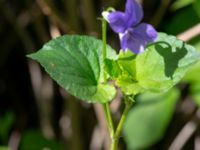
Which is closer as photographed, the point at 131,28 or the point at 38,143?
the point at 131,28

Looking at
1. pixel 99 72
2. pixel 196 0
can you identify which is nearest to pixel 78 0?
Answer: pixel 196 0

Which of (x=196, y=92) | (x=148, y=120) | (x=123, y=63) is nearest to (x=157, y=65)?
(x=123, y=63)

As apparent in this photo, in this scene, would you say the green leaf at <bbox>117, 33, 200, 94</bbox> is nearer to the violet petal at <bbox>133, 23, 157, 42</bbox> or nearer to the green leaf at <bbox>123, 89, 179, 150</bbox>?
the violet petal at <bbox>133, 23, 157, 42</bbox>

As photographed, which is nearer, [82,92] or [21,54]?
[82,92]

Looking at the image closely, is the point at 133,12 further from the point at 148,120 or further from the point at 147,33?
the point at 148,120

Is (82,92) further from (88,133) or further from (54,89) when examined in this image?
(54,89)

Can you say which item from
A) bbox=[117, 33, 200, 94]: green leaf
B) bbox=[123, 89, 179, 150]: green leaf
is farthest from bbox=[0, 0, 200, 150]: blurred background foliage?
bbox=[117, 33, 200, 94]: green leaf

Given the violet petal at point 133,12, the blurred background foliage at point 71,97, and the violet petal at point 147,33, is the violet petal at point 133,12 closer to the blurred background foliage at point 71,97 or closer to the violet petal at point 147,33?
the violet petal at point 147,33

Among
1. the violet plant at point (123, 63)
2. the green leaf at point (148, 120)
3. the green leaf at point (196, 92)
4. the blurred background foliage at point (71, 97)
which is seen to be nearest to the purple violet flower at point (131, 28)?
the violet plant at point (123, 63)
